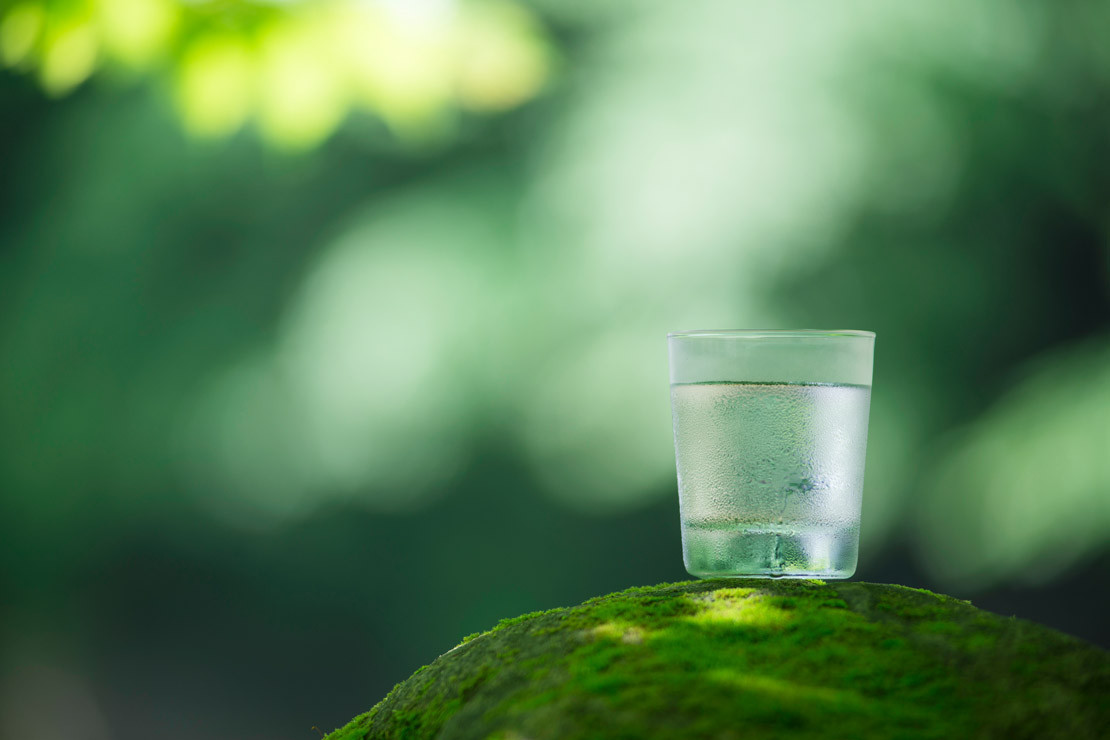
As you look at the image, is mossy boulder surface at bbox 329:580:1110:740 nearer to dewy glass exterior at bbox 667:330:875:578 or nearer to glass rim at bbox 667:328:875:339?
dewy glass exterior at bbox 667:330:875:578

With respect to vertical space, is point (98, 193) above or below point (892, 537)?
above

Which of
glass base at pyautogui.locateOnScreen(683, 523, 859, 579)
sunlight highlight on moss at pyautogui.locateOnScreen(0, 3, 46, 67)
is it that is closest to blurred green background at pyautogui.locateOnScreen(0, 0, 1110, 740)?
sunlight highlight on moss at pyautogui.locateOnScreen(0, 3, 46, 67)

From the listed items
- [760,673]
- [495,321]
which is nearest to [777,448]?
[760,673]

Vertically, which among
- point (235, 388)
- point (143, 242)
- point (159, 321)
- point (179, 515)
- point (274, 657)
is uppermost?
point (143, 242)

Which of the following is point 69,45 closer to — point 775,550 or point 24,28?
point 24,28

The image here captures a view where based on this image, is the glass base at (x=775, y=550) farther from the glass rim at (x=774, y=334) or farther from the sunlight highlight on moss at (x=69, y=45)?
the sunlight highlight on moss at (x=69, y=45)

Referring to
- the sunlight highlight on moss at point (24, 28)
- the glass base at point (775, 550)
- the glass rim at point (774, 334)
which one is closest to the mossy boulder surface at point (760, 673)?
the glass base at point (775, 550)

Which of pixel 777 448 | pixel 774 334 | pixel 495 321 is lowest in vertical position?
pixel 777 448

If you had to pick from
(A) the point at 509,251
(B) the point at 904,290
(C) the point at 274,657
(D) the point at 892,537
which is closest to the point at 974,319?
(B) the point at 904,290

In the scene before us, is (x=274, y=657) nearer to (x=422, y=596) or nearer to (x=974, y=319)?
(x=422, y=596)
